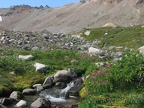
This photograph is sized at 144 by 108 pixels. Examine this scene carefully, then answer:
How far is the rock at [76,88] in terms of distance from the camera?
1096 inches

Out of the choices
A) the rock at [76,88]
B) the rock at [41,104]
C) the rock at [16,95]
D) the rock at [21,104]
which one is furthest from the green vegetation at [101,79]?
the rock at [21,104]

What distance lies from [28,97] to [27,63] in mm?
9284

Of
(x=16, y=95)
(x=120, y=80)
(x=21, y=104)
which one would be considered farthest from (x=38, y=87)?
(x=120, y=80)

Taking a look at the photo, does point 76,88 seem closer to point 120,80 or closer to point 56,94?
point 56,94

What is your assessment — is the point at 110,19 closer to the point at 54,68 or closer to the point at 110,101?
the point at 54,68

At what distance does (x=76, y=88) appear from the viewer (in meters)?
28.4

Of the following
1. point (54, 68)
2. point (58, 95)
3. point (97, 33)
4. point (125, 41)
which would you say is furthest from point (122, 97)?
point (97, 33)

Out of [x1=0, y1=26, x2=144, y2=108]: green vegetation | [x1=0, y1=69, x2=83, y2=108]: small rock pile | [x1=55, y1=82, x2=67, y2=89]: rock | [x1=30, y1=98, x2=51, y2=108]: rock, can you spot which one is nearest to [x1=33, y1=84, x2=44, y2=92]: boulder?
[x1=0, y1=69, x2=83, y2=108]: small rock pile

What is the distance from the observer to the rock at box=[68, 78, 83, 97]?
91.4 feet

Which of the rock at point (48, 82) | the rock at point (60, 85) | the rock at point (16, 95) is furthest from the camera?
the rock at point (48, 82)

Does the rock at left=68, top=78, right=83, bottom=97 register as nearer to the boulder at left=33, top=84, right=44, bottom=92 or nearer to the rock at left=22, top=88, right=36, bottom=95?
the boulder at left=33, top=84, right=44, bottom=92

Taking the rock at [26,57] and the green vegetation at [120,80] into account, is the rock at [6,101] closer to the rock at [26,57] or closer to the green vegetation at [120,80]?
the green vegetation at [120,80]

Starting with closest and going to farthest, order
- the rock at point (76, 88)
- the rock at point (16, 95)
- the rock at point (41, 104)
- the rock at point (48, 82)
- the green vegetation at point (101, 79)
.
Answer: the green vegetation at point (101, 79), the rock at point (41, 104), the rock at point (16, 95), the rock at point (76, 88), the rock at point (48, 82)

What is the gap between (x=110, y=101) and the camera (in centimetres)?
2162
